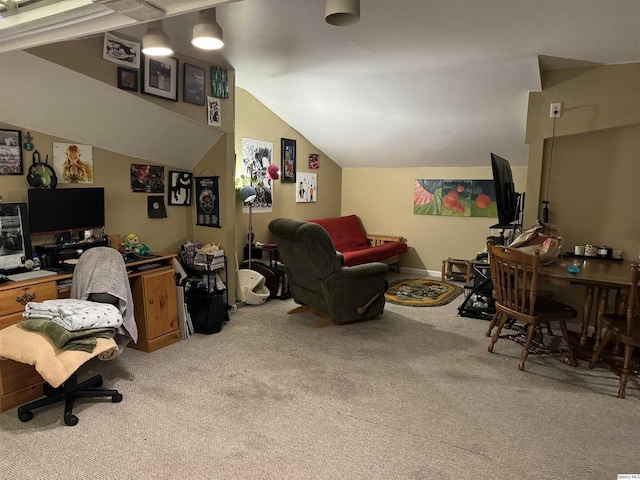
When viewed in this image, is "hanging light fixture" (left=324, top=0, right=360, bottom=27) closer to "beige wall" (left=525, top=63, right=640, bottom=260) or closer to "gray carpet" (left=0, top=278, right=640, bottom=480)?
"gray carpet" (left=0, top=278, right=640, bottom=480)

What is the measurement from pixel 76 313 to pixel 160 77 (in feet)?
7.31

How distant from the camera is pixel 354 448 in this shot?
88.1 inches

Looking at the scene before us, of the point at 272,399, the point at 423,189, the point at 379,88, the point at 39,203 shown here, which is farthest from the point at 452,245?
the point at 39,203

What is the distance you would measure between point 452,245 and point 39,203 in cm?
511

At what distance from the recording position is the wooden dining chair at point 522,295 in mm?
3096

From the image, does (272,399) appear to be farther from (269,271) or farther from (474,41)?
(474,41)

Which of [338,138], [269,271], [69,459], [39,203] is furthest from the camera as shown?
[338,138]

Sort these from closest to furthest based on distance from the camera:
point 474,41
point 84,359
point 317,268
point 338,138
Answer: point 84,359 < point 474,41 < point 317,268 < point 338,138

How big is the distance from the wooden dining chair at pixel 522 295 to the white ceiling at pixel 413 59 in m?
1.63

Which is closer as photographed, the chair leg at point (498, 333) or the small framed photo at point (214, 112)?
the chair leg at point (498, 333)

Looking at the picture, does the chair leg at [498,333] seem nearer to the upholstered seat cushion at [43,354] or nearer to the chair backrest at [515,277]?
the chair backrest at [515,277]

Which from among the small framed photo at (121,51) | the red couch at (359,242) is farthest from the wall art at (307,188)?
the small framed photo at (121,51)

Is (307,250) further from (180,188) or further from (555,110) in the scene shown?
(555,110)

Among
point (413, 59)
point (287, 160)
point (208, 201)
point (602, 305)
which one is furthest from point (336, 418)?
point (287, 160)
